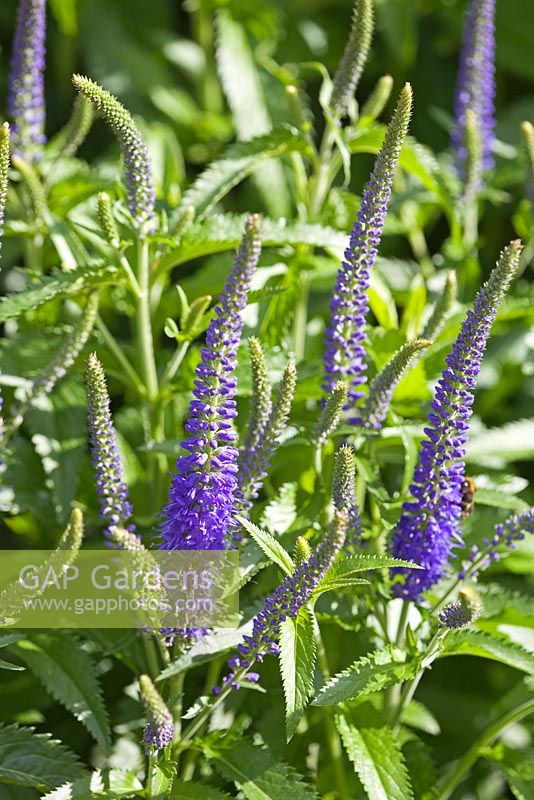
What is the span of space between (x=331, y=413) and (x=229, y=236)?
0.63 m

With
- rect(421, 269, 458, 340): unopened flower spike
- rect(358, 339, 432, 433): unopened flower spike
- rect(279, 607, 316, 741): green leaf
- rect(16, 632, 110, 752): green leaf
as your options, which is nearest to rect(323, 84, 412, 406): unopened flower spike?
rect(358, 339, 432, 433): unopened flower spike

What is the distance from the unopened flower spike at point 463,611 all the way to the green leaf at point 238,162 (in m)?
1.16

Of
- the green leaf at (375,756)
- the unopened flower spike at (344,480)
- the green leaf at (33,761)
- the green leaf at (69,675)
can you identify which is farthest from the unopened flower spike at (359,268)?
the green leaf at (33,761)

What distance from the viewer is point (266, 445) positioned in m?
1.84

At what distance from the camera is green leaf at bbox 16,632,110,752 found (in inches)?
78.5

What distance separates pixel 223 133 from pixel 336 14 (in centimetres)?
79

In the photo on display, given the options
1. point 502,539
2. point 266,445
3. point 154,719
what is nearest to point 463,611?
point 502,539

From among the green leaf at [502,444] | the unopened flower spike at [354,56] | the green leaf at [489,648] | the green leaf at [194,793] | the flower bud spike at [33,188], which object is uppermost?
the unopened flower spike at [354,56]

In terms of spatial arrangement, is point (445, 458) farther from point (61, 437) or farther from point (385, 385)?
point (61, 437)

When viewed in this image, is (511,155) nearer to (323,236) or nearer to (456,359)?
(323,236)

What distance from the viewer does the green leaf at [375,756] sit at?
190cm

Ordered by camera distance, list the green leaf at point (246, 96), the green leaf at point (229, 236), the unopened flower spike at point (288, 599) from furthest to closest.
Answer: the green leaf at point (246, 96)
the green leaf at point (229, 236)
the unopened flower spike at point (288, 599)

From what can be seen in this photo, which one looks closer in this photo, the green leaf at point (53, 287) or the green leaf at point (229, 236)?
the green leaf at point (53, 287)

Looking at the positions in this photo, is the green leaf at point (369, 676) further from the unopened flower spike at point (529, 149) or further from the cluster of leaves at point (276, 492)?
the unopened flower spike at point (529, 149)
